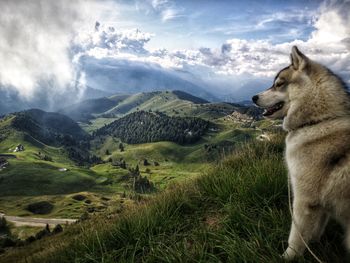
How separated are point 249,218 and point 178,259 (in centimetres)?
171

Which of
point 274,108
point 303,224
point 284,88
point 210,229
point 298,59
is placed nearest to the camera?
point 303,224

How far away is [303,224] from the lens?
4992 mm

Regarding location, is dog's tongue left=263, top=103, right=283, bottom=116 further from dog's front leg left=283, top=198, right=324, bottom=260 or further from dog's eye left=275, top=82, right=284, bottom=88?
dog's front leg left=283, top=198, right=324, bottom=260

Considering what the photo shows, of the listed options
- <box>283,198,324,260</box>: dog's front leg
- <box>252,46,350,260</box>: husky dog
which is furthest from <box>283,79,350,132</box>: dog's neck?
<box>283,198,324,260</box>: dog's front leg

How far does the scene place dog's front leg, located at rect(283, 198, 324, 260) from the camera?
4910 millimetres

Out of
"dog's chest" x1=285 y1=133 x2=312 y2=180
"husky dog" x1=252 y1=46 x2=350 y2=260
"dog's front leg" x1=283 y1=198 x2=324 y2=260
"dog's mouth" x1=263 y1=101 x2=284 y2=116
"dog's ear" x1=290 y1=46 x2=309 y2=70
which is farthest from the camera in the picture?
"dog's mouth" x1=263 y1=101 x2=284 y2=116

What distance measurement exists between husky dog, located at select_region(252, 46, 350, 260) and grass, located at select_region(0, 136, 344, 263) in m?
0.66

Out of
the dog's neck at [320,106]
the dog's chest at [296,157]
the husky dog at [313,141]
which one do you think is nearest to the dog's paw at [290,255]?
the husky dog at [313,141]

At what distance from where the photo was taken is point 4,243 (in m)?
121

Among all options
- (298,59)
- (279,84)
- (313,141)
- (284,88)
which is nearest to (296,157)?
(313,141)

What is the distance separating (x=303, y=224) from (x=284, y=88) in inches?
94.4

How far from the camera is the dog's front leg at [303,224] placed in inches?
193

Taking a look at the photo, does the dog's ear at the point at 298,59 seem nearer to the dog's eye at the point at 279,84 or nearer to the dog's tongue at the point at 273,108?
the dog's eye at the point at 279,84

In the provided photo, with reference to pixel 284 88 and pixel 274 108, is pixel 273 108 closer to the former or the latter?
pixel 274 108
